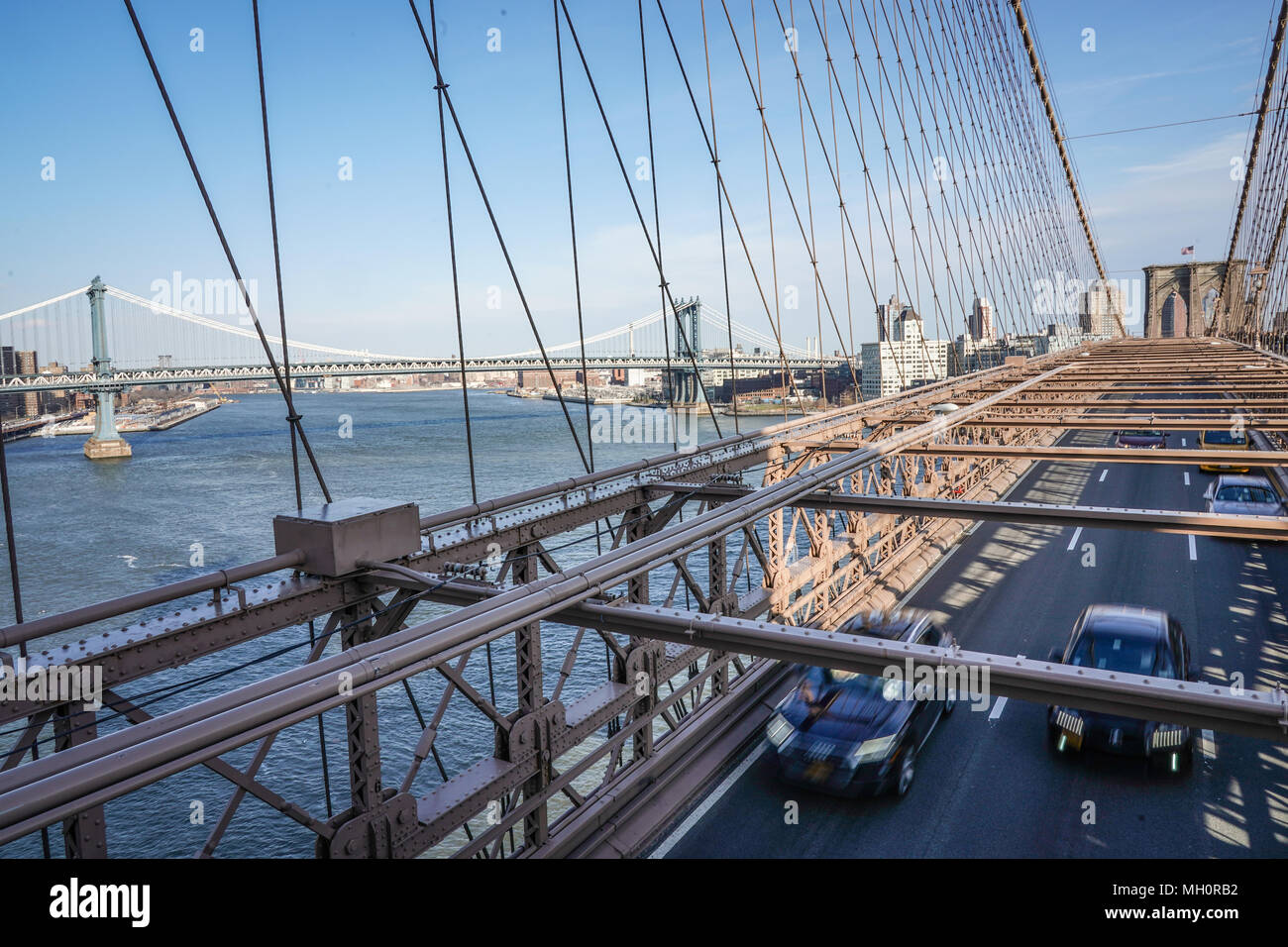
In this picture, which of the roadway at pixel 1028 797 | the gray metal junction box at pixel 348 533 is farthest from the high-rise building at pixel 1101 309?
the gray metal junction box at pixel 348 533

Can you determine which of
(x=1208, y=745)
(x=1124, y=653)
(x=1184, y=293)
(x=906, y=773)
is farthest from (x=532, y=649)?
(x=1184, y=293)

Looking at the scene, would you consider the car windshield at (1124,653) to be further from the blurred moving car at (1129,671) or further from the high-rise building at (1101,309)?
the high-rise building at (1101,309)
